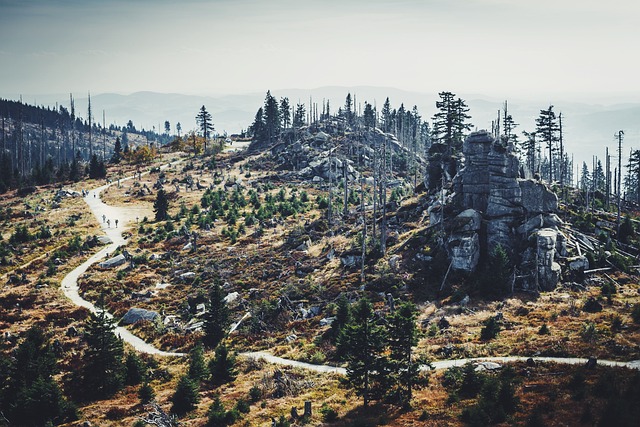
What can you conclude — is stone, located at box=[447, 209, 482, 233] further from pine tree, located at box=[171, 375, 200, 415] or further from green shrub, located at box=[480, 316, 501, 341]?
pine tree, located at box=[171, 375, 200, 415]

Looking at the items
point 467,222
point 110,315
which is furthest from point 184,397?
point 467,222

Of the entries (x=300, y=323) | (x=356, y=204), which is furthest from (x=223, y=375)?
(x=356, y=204)

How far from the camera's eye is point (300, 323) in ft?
160

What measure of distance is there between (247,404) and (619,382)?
25.3m

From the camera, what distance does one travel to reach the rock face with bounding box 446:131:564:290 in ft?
163

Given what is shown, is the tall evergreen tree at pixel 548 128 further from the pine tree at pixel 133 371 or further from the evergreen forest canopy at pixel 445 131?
the pine tree at pixel 133 371

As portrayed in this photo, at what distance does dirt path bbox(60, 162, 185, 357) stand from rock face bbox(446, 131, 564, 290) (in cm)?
3470

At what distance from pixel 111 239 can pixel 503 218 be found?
204ft

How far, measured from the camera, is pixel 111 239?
75.7m

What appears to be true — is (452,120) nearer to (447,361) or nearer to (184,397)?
(447,361)

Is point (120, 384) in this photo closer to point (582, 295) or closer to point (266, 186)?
point (582, 295)

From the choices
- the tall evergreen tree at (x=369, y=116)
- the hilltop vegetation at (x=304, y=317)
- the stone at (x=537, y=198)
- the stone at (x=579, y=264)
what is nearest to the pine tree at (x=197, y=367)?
the hilltop vegetation at (x=304, y=317)

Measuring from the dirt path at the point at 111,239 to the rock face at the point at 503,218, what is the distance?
114ft

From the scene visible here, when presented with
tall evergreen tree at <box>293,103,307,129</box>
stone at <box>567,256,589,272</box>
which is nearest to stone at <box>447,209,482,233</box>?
stone at <box>567,256,589,272</box>
